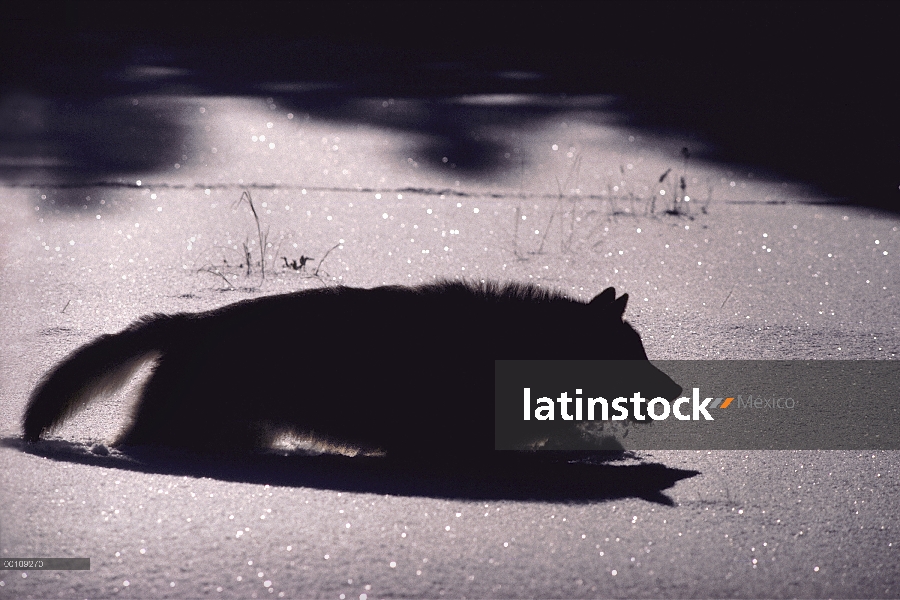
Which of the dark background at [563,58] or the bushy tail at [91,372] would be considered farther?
the dark background at [563,58]

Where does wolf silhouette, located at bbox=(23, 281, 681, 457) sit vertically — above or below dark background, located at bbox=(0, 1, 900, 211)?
below

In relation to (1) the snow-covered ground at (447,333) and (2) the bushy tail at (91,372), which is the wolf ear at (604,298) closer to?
(1) the snow-covered ground at (447,333)

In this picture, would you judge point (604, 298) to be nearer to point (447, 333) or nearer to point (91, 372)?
point (447, 333)

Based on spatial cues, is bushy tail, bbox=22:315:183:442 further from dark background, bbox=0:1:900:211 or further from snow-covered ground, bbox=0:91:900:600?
dark background, bbox=0:1:900:211

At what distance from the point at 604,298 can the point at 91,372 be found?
1.64 meters

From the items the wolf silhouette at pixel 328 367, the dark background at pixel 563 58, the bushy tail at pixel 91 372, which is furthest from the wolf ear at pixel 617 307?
the dark background at pixel 563 58

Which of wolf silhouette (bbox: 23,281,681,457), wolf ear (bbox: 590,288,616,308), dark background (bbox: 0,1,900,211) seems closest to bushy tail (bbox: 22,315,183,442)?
wolf silhouette (bbox: 23,281,681,457)

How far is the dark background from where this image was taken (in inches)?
379

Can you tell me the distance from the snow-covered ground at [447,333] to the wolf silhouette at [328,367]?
0.12 meters

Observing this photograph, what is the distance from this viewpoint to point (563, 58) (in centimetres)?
1380

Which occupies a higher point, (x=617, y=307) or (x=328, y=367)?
(x=617, y=307)

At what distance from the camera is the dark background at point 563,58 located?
31.6ft

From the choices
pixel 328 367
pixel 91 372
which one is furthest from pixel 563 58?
pixel 91 372

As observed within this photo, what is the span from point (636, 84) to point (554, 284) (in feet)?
24.6
